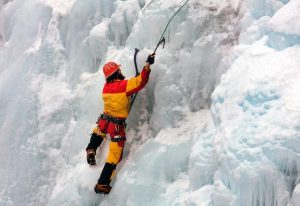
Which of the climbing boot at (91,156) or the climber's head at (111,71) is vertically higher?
the climber's head at (111,71)

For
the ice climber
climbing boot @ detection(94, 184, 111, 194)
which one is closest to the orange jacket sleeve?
the ice climber

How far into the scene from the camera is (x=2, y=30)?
8312 millimetres

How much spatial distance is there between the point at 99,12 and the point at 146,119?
1938mm

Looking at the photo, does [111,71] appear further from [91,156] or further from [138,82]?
[91,156]

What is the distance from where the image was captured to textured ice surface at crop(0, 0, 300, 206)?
3.81m

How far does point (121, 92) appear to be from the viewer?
5152 mm

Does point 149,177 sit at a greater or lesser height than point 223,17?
lesser

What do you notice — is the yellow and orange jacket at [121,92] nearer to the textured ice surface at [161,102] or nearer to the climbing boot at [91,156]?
the textured ice surface at [161,102]

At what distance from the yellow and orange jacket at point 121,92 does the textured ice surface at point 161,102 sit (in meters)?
0.34

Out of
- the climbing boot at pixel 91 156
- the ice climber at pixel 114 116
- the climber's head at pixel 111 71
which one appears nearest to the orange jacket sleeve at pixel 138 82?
the ice climber at pixel 114 116

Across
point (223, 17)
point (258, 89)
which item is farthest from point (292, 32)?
point (223, 17)

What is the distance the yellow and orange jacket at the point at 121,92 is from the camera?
5.03 m

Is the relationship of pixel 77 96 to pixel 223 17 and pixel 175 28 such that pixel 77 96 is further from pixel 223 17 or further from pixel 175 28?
pixel 223 17

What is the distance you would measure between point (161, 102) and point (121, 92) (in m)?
0.49
